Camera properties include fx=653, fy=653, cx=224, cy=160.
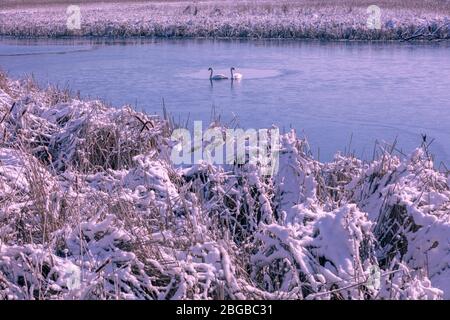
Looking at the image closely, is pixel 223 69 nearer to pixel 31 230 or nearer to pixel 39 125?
pixel 39 125

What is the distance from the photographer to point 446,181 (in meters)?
3.96

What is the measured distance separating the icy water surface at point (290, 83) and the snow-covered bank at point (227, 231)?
156 centimetres

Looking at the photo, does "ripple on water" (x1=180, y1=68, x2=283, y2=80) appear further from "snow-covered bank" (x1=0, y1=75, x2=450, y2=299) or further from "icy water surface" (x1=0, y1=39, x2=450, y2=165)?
"snow-covered bank" (x1=0, y1=75, x2=450, y2=299)

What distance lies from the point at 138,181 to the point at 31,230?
81 centimetres

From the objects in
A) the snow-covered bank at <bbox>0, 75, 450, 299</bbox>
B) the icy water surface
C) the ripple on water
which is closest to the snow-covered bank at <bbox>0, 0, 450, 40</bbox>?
the icy water surface

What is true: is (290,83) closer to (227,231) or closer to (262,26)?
(227,231)

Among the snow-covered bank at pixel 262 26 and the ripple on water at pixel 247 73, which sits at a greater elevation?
the snow-covered bank at pixel 262 26

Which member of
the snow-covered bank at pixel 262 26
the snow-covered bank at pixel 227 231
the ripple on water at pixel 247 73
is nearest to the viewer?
the snow-covered bank at pixel 227 231

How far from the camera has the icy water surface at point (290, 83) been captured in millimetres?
6680

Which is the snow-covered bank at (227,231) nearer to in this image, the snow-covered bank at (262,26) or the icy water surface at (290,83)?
the icy water surface at (290,83)

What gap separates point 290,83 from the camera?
9.15 meters

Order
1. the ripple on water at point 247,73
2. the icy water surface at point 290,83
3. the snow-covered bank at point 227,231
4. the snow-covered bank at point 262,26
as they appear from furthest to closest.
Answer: the snow-covered bank at point 262,26
the ripple on water at point 247,73
the icy water surface at point 290,83
the snow-covered bank at point 227,231

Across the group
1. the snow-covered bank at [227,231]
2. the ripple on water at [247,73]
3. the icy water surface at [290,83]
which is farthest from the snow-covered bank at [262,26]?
the snow-covered bank at [227,231]
